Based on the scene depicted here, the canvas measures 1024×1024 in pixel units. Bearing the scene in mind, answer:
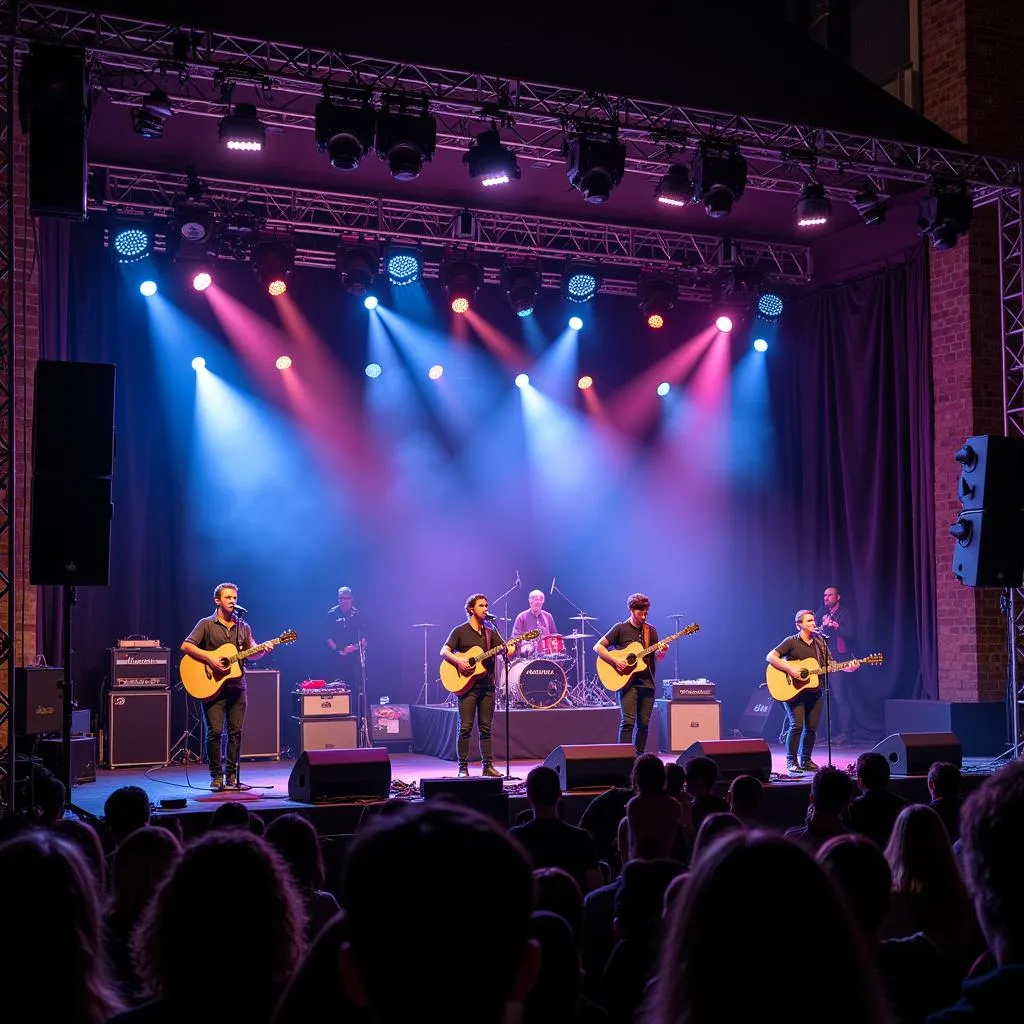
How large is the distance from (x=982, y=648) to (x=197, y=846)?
12.8 meters

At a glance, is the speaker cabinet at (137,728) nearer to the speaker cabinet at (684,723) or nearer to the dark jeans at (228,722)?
the dark jeans at (228,722)

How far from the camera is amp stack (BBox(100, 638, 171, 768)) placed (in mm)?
13481

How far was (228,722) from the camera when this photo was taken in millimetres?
11227

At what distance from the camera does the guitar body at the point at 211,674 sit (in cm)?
1109

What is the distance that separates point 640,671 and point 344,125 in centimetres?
599

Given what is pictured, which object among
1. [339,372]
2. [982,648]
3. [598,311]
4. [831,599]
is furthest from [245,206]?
[982,648]

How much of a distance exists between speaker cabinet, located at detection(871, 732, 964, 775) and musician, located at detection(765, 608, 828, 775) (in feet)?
4.56

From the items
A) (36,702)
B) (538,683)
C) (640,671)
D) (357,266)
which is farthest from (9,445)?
(538,683)

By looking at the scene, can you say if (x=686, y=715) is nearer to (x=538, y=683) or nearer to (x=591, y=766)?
(x=538, y=683)

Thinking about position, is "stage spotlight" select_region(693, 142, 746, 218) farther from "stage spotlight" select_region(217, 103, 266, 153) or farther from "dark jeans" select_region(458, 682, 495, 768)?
"dark jeans" select_region(458, 682, 495, 768)

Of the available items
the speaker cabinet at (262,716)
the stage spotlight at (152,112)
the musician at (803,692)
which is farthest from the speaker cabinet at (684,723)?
the stage spotlight at (152,112)

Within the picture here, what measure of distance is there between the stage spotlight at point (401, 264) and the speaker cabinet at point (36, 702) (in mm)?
7023

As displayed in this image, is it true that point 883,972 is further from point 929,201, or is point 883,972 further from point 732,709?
point 732,709

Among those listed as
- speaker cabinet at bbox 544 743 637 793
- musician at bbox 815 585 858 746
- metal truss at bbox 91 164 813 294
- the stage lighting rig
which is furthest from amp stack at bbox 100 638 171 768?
musician at bbox 815 585 858 746
